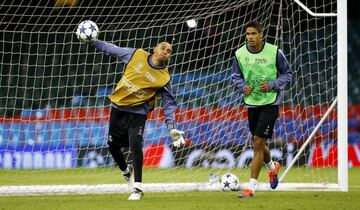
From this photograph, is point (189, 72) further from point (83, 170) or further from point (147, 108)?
point (147, 108)

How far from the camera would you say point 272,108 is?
9.73m

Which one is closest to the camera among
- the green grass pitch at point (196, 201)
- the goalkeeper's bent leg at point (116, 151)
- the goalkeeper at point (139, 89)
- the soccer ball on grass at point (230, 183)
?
the green grass pitch at point (196, 201)

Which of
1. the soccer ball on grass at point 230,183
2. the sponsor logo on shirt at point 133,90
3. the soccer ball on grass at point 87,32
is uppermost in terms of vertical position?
the soccer ball on grass at point 87,32

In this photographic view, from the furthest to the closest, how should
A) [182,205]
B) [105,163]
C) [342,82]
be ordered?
[105,163] → [342,82] → [182,205]

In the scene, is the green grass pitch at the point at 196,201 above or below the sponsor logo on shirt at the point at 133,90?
below

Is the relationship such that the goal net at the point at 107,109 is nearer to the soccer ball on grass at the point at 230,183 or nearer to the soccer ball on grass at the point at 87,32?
the soccer ball on grass at the point at 230,183

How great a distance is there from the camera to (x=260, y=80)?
9.77 meters

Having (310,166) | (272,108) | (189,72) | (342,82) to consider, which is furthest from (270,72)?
(310,166)

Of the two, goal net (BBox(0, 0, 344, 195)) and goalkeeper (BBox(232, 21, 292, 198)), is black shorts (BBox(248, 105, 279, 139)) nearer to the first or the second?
goalkeeper (BBox(232, 21, 292, 198))

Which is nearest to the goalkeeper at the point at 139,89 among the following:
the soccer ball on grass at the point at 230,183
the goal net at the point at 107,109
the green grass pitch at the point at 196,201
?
the green grass pitch at the point at 196,201

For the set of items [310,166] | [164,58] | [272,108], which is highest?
[164,58]

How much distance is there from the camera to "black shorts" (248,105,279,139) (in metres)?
9.61

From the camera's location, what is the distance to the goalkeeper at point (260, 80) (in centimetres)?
962

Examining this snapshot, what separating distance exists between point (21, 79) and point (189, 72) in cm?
303
